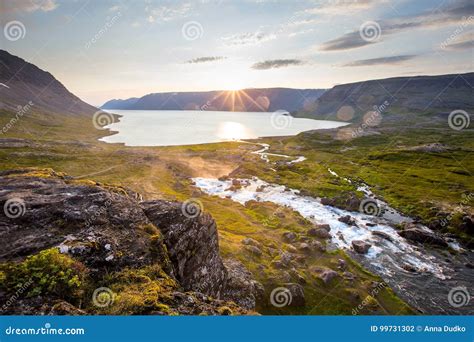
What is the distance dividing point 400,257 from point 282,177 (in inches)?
1855

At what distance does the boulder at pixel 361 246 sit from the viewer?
40312 millimetres

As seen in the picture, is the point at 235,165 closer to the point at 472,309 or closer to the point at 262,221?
the point at 262,221

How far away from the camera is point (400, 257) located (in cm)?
3928

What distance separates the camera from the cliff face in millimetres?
9852

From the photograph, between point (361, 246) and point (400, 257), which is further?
point (361, 246)

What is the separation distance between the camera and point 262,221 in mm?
50688

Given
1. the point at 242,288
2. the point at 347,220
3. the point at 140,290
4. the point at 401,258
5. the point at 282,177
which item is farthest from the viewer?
the point at 282,177

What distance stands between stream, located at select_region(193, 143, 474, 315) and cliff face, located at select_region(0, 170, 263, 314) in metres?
26.6

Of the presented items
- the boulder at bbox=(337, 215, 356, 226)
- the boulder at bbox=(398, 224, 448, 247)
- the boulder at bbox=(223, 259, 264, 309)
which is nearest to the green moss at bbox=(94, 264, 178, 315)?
the boulder at bbox=(223, 259, 264, 309)

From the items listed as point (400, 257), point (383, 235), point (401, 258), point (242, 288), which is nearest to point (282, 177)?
point (383, 235)

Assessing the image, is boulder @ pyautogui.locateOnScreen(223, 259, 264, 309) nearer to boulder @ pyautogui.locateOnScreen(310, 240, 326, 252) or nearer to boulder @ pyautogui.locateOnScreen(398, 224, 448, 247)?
boulder @ pyautogui.locateOnScreen(310, 240, 326, 252)

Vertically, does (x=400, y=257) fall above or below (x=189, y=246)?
below

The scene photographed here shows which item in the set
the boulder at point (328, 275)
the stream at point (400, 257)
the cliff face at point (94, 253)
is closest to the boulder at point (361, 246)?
the stream at point (400, 257)

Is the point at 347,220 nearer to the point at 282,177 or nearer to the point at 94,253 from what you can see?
the point at 282,177
